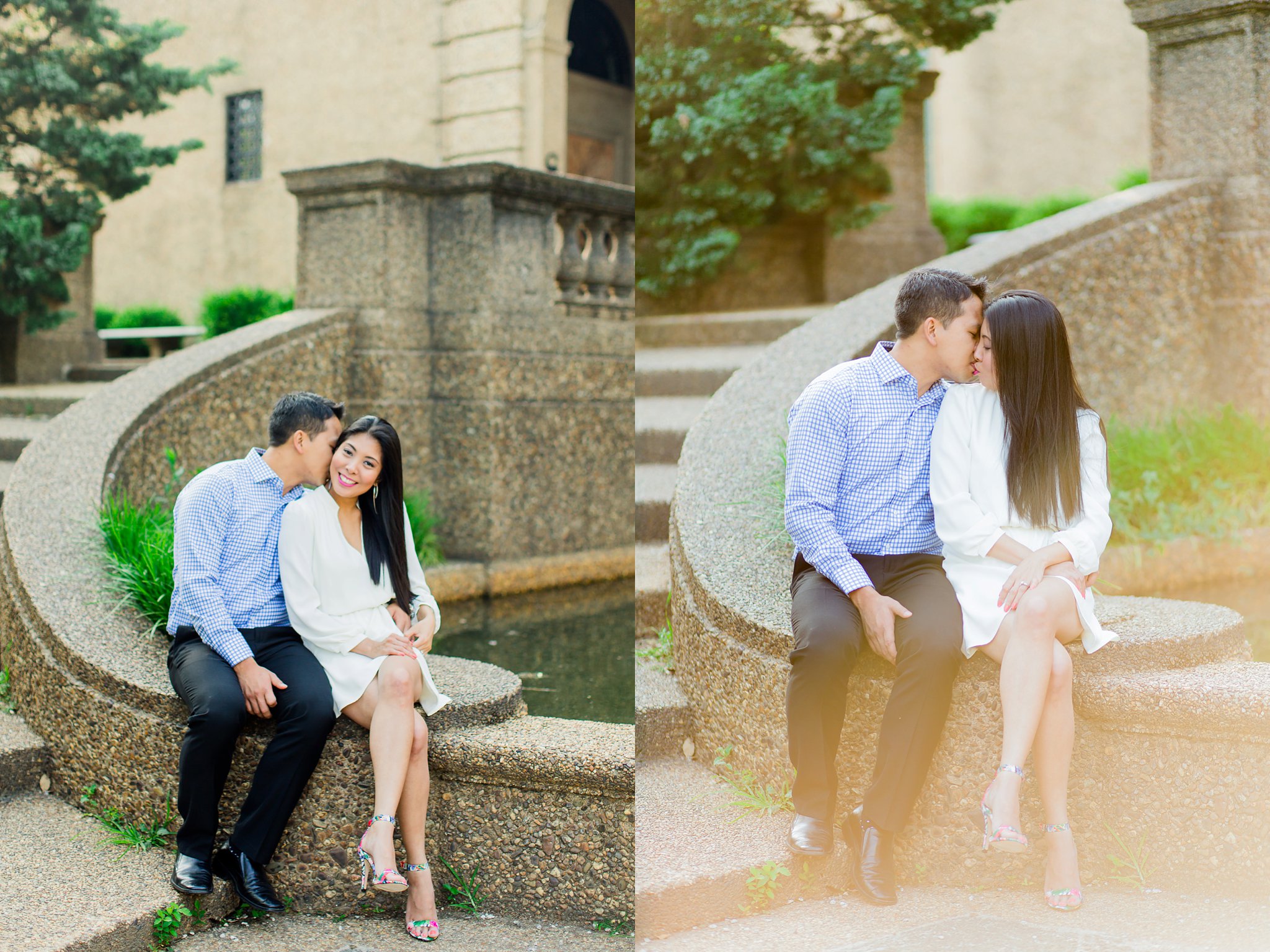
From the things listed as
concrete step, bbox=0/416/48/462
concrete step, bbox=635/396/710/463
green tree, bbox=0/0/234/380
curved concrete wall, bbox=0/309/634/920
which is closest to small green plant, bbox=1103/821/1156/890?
curved concrete wall, bbox=0/309/634/920

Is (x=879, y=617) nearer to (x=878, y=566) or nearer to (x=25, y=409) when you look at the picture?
(x=878, y=566)

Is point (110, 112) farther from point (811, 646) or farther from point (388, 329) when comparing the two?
point (811, 646)

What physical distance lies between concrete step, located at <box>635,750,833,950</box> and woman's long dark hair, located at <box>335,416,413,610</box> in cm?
98

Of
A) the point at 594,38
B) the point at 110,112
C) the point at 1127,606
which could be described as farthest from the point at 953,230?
the point at 1127,606

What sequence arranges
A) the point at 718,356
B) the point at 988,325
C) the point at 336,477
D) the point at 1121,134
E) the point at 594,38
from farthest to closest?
the point at 1121,134, the point at 594,38, the point at 718,356, the point at 336,477, the point at 988,325

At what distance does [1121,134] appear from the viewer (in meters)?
18.8

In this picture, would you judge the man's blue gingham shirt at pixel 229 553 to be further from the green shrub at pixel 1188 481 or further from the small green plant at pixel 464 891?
the green shrub at pixel 1188 481

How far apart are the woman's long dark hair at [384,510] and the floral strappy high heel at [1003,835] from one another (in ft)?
5.76

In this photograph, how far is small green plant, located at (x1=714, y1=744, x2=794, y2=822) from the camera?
3.43 m

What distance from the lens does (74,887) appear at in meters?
3.29

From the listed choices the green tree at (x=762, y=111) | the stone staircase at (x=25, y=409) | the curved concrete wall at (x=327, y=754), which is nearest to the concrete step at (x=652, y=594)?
the curved concrete wall at (x=327, y=754)

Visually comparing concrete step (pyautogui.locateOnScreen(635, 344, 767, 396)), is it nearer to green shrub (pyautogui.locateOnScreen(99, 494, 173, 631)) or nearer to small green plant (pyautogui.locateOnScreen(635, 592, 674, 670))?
small green plant (pyautogui.locateOnScreen(635, 592, 674, 670))

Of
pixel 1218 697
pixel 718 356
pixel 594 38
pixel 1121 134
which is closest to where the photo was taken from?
pixel 1218 697

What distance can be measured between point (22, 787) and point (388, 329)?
12.1 ft
